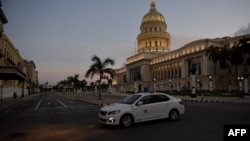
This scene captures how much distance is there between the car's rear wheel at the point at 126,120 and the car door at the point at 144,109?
27cm

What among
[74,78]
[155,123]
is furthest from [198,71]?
[155,123]

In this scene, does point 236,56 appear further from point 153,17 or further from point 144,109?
point 153,17

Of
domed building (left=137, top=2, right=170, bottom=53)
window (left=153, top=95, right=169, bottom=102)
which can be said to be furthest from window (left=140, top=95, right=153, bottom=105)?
domed building (left=137, top=2, right=170, bottom=53)

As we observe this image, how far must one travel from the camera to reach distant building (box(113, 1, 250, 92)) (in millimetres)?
81938

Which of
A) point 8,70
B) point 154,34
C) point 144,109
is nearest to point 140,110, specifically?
point 144,109

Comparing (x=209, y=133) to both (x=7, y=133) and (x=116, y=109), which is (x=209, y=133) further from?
(x=7, y=133)

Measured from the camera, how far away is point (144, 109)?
44.2ft

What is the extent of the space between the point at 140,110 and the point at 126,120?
0.89 m

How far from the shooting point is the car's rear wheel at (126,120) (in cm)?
1280

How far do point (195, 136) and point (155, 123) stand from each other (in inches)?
153

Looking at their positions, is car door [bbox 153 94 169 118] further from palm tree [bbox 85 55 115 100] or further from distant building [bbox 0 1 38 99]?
palm tree [bbox 85 55 115 100]

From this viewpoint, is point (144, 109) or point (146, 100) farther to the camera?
point (146, 100)

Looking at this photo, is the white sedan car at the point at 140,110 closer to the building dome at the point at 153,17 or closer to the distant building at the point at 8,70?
the distant building at the point at 8,70

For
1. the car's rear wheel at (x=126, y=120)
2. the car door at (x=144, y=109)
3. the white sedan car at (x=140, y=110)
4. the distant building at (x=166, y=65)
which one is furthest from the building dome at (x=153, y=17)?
the car's rear wheel at (x=126, y=120)
